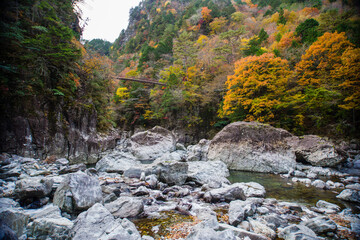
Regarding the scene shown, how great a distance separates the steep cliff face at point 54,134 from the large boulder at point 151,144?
2.55m

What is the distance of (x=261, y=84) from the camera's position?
41.6 ft

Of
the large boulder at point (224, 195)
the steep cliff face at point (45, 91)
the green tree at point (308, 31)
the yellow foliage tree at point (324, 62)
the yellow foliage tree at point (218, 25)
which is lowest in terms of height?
the large boulder at point (224, 195)

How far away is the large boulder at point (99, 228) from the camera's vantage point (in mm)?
1871

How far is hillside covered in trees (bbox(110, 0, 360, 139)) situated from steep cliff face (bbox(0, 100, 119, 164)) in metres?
10.0

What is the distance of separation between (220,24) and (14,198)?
3901cm

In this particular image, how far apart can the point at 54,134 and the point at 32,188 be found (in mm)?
6219

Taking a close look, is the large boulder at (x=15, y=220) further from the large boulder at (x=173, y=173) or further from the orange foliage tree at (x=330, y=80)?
the orange foliage tree at (x=330, y=80)

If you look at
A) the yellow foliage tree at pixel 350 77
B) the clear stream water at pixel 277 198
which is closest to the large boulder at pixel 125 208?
the clear stream water at pixel 277 198

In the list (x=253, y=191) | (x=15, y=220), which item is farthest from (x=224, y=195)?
(x=15, y=220)

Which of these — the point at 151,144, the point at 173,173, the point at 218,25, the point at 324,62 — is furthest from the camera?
the point at 218,25

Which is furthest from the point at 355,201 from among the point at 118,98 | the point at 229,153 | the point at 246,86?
the point at 118,98

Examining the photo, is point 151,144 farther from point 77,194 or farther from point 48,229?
point 48,229

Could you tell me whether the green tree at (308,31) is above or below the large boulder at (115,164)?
above

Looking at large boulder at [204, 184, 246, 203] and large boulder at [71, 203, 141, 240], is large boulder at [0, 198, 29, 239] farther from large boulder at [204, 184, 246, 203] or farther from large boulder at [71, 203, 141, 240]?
large boulder at [204, 184, 246, 203]
